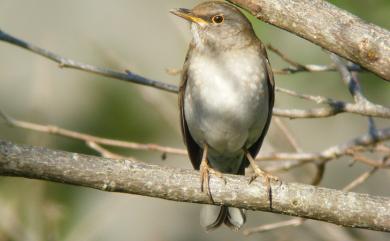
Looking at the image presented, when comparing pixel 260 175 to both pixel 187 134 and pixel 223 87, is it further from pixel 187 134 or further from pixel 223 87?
pixel 187 134

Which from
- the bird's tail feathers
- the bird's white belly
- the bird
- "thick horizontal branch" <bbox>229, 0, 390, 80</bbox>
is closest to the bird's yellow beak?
the bird

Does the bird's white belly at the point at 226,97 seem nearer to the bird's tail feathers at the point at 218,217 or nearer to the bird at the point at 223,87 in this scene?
the bird at the point at 223,87

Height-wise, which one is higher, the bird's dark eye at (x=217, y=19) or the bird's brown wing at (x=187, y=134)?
the bird's dark eye at (x=217, y=19)

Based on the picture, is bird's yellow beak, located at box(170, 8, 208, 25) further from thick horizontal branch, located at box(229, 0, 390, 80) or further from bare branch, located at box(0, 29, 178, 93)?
thick horizontal branch, located at box(229, 0, 390, 80)

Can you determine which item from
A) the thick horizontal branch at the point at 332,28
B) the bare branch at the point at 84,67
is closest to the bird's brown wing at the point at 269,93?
the bare branch at the point at 84,67

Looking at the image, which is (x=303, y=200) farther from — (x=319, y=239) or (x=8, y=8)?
(x=8, y=8)

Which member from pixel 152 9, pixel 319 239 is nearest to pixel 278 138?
pixel 319 239

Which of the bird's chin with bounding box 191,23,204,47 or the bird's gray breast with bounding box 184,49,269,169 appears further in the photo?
the bird's chin with bounding box 191,23,204,47

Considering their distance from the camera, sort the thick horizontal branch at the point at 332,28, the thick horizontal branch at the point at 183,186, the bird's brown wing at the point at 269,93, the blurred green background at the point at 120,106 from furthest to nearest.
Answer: the blurred green background at the point at 120,106 → the bird's brown wing at the point at 269,93 → the thick horizontal branch at the point at 183,186 → the thick horizontal branch at the point at 332,28

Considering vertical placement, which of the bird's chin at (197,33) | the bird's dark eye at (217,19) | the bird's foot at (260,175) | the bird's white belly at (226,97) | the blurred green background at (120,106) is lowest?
the blurred green background at (120,106)

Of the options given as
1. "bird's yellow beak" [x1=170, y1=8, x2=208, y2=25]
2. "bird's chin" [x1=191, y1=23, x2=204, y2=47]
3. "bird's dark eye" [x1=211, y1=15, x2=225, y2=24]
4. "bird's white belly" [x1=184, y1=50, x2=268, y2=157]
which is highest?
"bird's yellow beak" [x1=170, y1=8, x2=208, y2=25]
